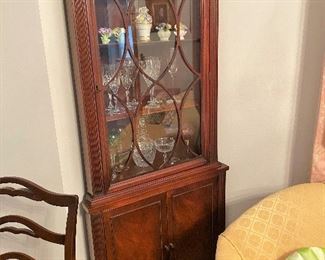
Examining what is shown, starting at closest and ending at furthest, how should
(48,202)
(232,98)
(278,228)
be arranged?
(48,202), (278,228), (232,98)

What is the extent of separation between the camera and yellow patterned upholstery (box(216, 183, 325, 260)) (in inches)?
51.7

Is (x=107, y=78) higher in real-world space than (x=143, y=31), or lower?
lower

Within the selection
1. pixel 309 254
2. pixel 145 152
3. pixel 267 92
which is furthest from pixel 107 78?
pixel 309 254

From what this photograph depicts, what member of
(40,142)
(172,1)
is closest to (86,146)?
(40,142)

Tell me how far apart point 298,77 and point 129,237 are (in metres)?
1.15

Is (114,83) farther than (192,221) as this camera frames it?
No

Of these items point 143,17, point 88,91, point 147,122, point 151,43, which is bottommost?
point 147,122

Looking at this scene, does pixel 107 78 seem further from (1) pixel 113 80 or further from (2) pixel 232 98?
(2) pixel 232 98

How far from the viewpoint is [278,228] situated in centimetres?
137

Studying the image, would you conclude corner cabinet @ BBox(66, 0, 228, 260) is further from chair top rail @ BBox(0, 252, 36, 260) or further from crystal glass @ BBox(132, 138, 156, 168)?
chair top rail @ BBox(0, 252, 36, 260)

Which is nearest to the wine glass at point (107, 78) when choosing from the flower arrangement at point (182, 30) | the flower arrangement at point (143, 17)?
the flower arrangement at point (143, 17)

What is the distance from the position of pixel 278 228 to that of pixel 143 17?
1004 mm

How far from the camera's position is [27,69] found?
4.22ft

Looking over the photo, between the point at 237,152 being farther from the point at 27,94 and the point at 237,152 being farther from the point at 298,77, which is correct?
the point at 27,94
